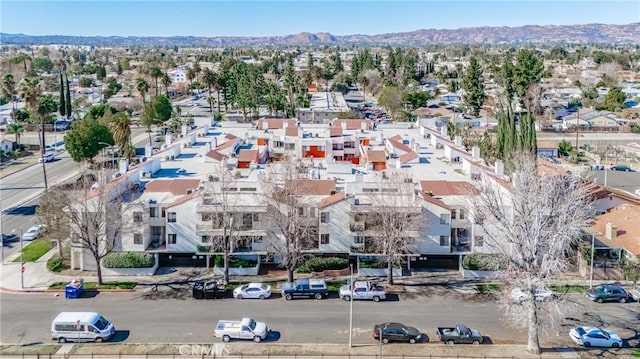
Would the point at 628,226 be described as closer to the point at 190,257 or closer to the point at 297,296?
the point at 297,296

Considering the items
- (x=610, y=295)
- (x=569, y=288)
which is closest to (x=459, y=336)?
(x=569, y=288)

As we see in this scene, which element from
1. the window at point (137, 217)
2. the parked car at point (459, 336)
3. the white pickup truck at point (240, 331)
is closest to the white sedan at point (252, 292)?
the white pickup truck at point (240, 331)

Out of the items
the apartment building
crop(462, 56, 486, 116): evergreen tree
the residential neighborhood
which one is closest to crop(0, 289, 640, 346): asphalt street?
the residential neighborhood

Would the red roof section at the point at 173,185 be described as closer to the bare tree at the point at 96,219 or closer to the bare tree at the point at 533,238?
the bare tree at the point at 96,219

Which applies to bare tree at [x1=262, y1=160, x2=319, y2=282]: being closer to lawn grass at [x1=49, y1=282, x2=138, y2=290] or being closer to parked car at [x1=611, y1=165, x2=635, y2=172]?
lawn grass at [x1=49, y1=282, x2=138, y2=290]

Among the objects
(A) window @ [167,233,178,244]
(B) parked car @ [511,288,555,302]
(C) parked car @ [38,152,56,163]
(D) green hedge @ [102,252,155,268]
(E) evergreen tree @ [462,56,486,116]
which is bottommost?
(D) green hedge @ [102,252,155,268]

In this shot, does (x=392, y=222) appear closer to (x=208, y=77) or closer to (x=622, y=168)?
(x=622, y=168)

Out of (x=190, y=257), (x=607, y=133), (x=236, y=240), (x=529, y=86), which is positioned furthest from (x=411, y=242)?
(x=607, y=133)
